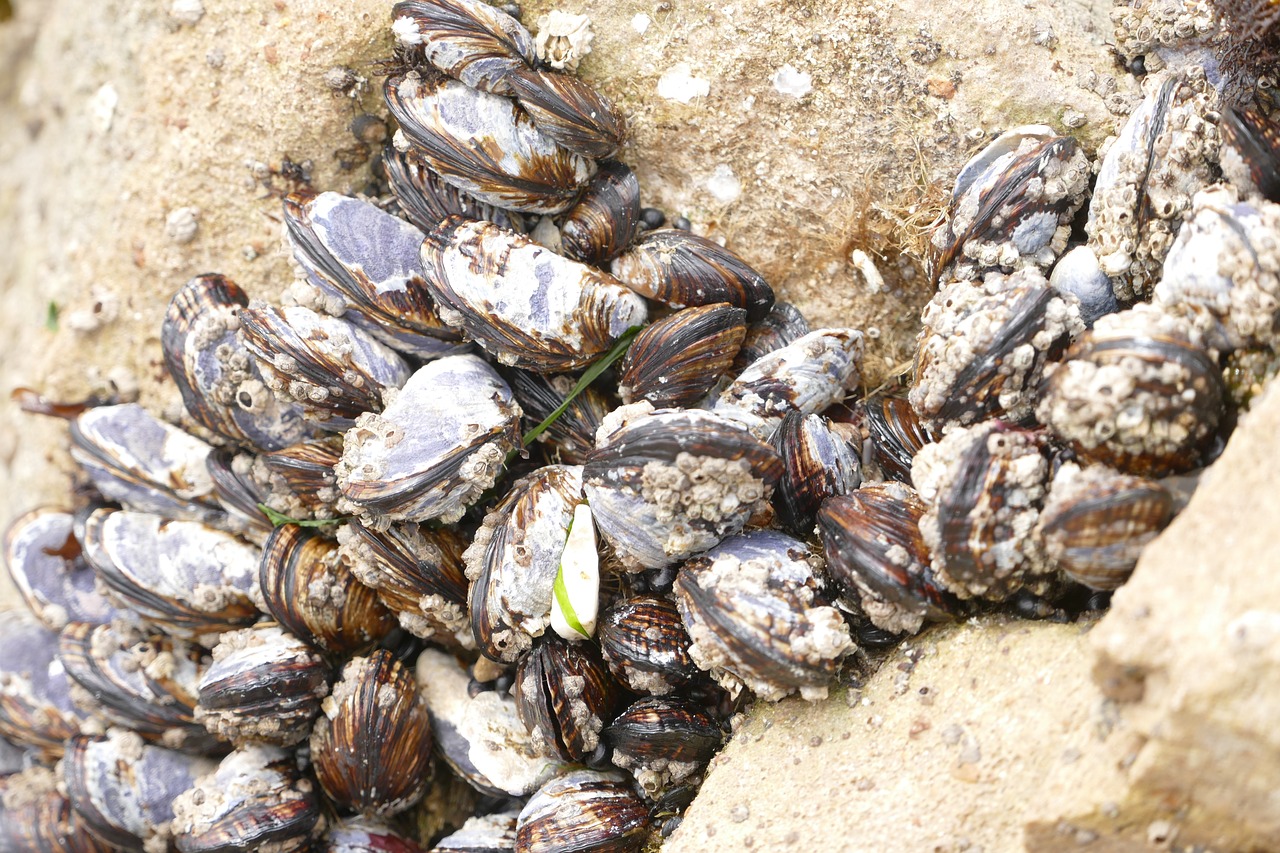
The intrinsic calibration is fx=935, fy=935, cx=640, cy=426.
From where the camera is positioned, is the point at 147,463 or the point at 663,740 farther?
the point at 147,463

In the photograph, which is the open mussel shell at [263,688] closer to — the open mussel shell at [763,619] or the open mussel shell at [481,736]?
the open mussel shell at [481,736]

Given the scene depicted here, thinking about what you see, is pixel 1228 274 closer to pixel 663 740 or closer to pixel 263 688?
pixel 663 740

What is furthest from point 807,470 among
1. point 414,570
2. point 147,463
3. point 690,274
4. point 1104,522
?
point 147,463

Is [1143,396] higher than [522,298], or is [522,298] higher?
[1143,396]

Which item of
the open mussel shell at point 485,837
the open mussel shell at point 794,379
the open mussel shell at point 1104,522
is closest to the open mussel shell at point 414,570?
the open mussel shell at point 485,837

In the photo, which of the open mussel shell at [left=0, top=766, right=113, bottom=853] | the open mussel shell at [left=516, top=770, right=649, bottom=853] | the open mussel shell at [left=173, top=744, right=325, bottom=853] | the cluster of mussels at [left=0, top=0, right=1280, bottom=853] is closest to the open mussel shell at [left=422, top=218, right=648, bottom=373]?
the cluster of mussels at [left=0, top=0, right=1280, bottom=853]

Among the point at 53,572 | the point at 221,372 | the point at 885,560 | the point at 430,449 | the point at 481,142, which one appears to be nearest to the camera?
the point at 885,560
